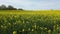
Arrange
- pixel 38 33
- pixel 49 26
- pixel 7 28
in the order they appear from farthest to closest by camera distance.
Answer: pixel 49 26
pixel 7 28
pixel 38 33

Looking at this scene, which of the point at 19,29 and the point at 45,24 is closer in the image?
the point at 19,29

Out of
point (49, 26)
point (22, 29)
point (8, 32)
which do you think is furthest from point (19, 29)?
point (49, 26)

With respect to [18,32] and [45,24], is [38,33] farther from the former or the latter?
[45,24]

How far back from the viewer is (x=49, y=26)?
419 inches

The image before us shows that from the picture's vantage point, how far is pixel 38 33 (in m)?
8.10

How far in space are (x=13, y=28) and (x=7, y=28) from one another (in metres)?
0.24

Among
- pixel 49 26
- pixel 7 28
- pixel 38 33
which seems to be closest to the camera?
pixel 38 33

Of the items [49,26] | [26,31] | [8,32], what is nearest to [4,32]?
[8,32]

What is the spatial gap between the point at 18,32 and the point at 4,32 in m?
0.54

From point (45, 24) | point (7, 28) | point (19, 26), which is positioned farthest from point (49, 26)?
point (7, 28)

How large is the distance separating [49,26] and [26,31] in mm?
2328

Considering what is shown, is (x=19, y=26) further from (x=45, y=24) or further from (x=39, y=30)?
(x=45, y=24)

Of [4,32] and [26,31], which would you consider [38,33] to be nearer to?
[26,31]

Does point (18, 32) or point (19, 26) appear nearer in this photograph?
point (18, 32)
